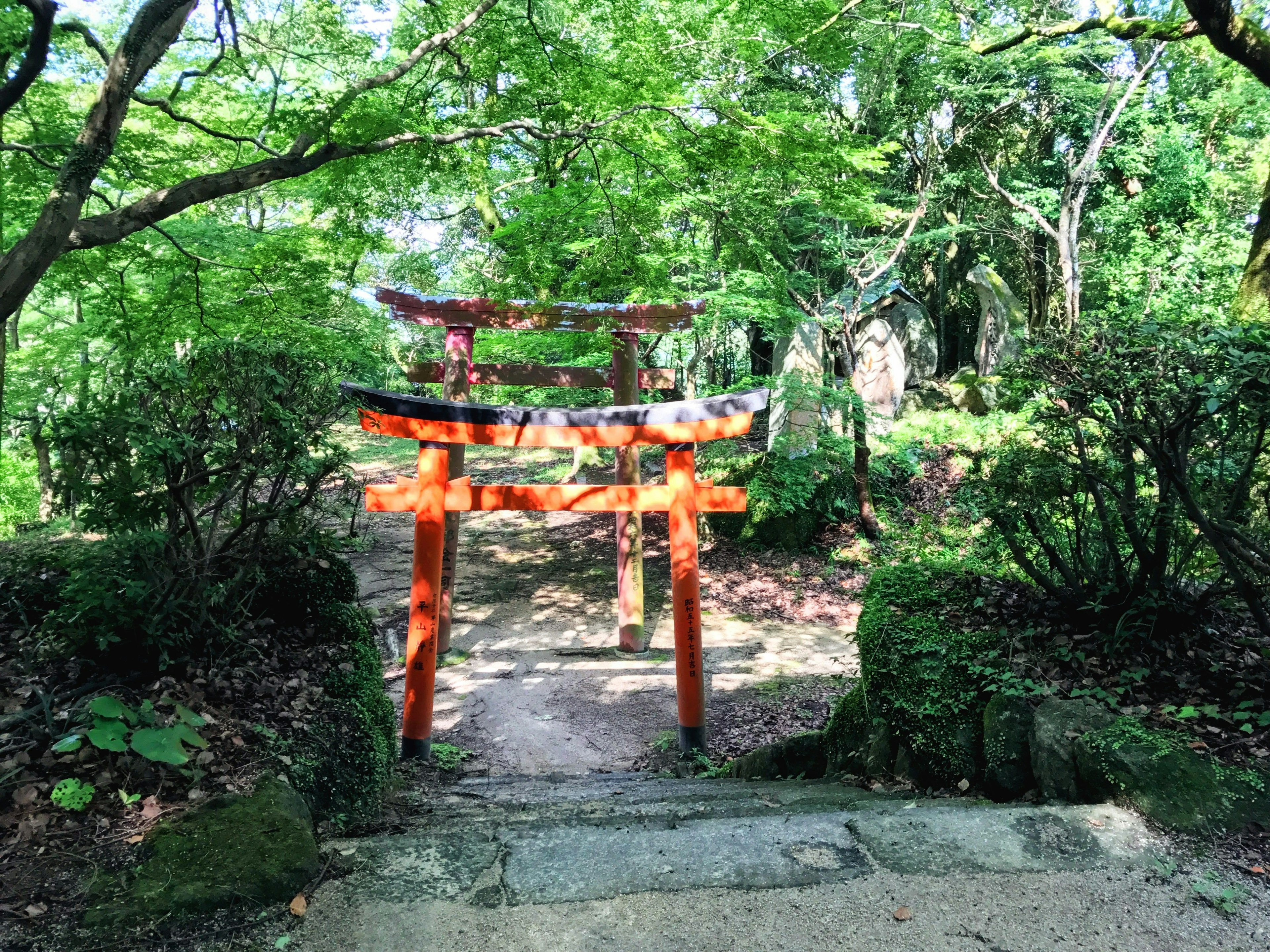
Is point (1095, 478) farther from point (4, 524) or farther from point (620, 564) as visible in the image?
point (4, 524)

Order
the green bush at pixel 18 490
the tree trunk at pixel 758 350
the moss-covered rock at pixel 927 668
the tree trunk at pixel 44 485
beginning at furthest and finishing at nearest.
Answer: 1. the tree trunk at pixel 758 350
2. the green bush at pixel 18 490
3. the tree trunk at pixel 44 485
4. the moss-covered rock at pixel 927 668

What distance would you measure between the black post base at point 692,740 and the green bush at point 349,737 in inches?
89.1

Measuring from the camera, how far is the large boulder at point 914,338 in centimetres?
1498

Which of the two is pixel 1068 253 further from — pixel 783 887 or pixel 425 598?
pixel 783 887

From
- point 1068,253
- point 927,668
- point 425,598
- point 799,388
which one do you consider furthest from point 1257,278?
point 1068,253

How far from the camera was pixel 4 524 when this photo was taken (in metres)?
11.7

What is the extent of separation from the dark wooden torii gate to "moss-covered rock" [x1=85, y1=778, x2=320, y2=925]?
211 inches

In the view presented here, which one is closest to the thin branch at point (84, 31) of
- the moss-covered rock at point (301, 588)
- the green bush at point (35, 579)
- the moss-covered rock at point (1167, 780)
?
the green bush at point (35, 579)

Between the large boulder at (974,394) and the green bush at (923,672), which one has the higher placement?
the large boulder at (974,394)

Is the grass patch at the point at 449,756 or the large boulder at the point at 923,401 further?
the large boulder at the point at 923,401

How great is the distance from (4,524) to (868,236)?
14.6 meters

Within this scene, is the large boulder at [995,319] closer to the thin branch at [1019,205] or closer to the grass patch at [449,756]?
the thin branch at [1019,205]

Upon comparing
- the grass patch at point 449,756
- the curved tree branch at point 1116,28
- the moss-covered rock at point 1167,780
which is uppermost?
the curved tree branch at point 1116,28

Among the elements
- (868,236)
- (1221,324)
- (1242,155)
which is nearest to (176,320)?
(1221,324)
